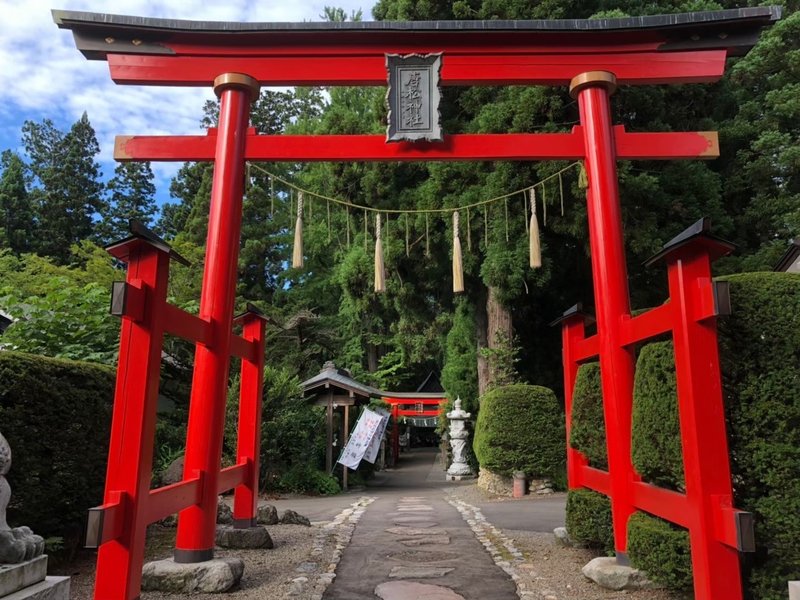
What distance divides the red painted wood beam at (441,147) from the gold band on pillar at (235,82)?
17.7 inches

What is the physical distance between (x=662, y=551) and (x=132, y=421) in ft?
11.1

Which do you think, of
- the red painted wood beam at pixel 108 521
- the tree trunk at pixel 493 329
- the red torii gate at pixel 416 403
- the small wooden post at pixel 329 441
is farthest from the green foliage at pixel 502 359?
the red torii gate at pixel 416 403

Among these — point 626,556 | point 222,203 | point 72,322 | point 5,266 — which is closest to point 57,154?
point 5,266

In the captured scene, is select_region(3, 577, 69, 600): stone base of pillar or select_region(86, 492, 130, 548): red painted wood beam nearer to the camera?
select_region(3, 577, 69, 600): stone base of pillar

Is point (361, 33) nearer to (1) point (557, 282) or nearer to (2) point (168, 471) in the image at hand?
(2) point (168, 471)

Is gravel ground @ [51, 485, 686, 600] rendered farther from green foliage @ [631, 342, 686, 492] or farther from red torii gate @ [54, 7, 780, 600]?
green foliage @ [631, 342, 686, 492]

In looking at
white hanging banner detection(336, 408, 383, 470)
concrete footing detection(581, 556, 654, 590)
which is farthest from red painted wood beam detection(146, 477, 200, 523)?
white hanging banner detection(336, 408, 383, 470)

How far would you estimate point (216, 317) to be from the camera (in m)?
4.79

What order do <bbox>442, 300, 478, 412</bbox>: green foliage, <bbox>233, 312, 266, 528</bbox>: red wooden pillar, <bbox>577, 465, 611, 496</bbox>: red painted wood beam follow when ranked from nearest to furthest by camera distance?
<bbox>577, 465, 611, 496</bbox>: red painted wood beam → <bbox>233, 312, 266, 528</bbox>: red wooden pillar → <bbox>442, 300, 478, 412</bbox>: green foliage

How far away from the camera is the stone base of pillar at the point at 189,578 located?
4062mm

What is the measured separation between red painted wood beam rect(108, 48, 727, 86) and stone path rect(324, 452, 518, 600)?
14.7 ft

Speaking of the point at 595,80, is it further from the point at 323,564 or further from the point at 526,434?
the point at 526,434

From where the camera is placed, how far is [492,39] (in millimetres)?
5496

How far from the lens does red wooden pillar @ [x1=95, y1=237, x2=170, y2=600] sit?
3.29 m
